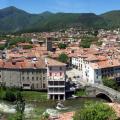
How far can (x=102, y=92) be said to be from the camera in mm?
66125

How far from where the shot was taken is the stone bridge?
209 feet

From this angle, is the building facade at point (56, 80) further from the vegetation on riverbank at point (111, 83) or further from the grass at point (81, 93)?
the vegetation on riverbank at point (111, 83)

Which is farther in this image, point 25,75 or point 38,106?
point 25,75

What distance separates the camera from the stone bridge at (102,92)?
63688 millimetres

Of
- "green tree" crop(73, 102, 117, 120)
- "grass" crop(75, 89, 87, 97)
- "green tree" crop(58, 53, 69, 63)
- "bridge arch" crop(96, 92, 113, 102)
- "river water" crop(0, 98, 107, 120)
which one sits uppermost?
"green tree" crop(58, 53, 69, 63)

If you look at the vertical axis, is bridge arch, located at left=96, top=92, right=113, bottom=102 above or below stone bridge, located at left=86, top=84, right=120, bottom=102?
below

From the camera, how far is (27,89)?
69.4m

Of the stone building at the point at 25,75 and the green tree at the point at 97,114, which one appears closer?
the green tree at the point at 97,114

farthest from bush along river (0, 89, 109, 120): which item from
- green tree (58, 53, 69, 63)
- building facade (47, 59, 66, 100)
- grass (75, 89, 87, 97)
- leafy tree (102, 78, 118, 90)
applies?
green tree (58, 53, 69, 63)

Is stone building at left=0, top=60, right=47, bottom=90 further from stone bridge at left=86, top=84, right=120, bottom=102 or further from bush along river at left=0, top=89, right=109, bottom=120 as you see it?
stone bridge at left=86, top=84, right=120, bottom=102

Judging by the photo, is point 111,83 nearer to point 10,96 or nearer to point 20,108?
point 10,96

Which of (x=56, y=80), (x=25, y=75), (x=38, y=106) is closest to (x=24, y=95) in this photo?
(x=25, y=75)

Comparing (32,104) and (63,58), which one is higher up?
(63,58)

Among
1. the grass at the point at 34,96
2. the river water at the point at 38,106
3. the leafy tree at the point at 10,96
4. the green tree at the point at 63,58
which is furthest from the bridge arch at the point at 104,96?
the green tree at the point at 63,58
